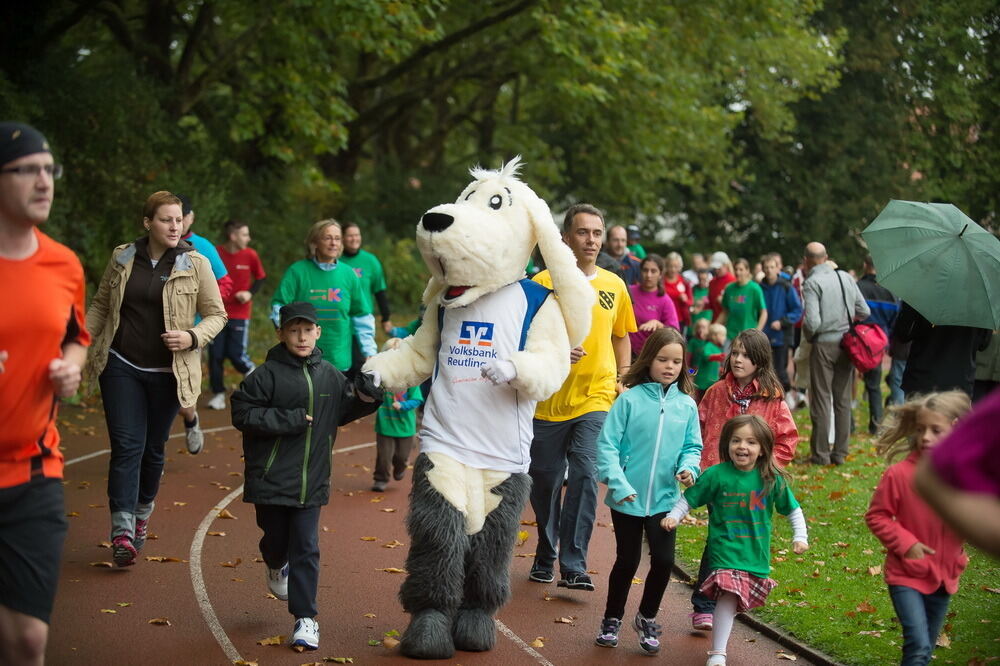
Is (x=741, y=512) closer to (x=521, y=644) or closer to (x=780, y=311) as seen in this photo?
(x=521, y=644)

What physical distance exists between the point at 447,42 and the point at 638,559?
1794 centimetres

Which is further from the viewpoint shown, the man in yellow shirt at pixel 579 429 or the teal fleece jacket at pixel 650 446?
the man in yellow shirt at pixel 579 429

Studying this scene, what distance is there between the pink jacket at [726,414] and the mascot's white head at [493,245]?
170 centimetres

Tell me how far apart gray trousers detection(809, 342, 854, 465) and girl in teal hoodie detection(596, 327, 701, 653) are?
6.69 meters

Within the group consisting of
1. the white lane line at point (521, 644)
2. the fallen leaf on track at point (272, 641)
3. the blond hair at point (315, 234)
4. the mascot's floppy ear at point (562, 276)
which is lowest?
the fallen leaf on track at point (272, 641)

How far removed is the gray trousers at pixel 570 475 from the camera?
8.27 meters

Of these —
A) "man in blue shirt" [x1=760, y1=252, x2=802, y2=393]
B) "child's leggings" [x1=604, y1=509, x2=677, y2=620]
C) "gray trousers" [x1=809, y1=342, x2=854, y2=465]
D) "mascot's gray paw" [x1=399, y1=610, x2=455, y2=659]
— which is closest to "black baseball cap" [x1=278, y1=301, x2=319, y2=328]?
"mascot's gray paw" [x1=399, y1=610, x2=455, y2=659]

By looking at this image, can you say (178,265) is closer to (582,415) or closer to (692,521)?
(582,415)

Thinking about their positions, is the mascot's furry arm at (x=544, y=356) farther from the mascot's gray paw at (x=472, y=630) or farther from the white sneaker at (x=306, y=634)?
the white sneaker at (x=306, y=634)

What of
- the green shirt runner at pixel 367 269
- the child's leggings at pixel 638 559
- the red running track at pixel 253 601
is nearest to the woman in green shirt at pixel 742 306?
the green shirt runner at pixel 367 269

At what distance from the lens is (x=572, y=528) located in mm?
8344

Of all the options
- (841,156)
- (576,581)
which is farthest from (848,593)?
(841,156)

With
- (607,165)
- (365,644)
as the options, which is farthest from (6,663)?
(607,165)

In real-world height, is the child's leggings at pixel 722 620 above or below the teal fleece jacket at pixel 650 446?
below
